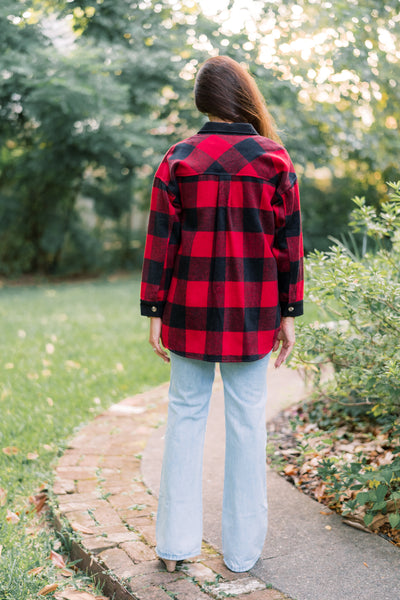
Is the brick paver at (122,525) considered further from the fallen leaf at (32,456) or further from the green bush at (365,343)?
the green bush at (365,343)

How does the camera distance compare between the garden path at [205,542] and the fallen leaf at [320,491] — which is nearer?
the garden path at [205,542]

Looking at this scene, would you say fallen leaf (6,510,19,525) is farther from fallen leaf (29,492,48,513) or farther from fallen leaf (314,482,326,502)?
fallen leaf (314,482,326,502)

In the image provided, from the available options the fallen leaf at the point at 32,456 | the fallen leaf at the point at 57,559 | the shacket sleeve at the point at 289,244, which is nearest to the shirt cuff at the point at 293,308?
the shacket sleeve at the point at 289,244

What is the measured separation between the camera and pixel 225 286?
72.9 inches

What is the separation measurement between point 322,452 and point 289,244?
1.41 meters

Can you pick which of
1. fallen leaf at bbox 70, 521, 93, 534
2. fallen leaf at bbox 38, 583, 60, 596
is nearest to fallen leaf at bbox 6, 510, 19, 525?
fallen leaf at bbox 70, 521, 93, 534

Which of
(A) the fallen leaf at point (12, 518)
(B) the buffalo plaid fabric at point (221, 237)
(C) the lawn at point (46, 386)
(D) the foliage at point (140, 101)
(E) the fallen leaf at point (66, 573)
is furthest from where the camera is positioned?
(D) the foliage at point (140, 101)

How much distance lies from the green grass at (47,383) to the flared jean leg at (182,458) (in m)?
0.47

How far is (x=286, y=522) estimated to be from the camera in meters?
2.30

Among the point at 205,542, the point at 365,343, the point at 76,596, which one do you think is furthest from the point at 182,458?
the point at 365,343

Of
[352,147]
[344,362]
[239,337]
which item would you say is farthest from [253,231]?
[352,147]

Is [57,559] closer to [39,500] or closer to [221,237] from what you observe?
[39,500]

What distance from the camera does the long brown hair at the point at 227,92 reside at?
6.17 feet

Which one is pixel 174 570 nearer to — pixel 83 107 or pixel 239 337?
pixel 239 337
